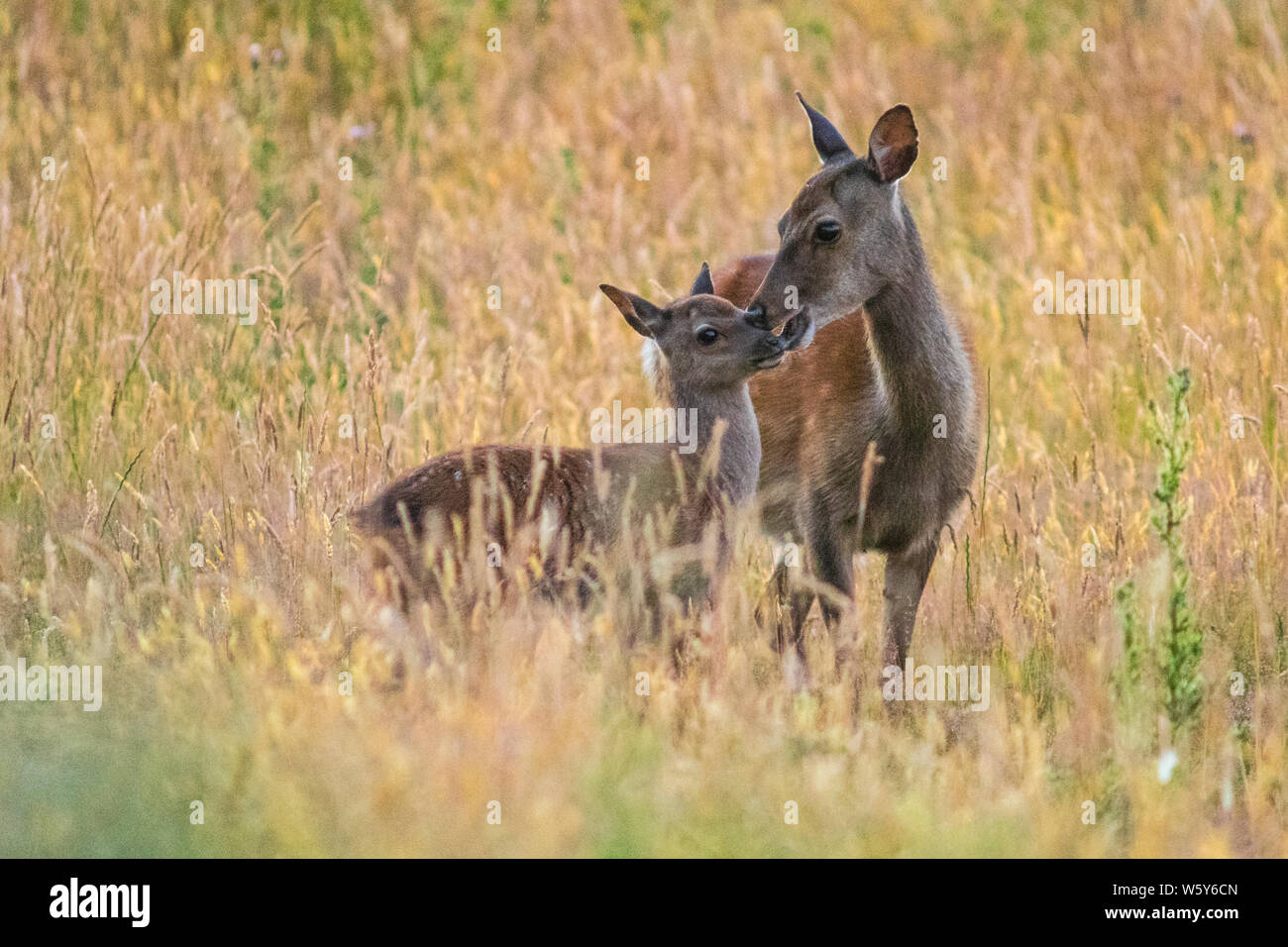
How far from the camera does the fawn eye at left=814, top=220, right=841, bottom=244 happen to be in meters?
6.43

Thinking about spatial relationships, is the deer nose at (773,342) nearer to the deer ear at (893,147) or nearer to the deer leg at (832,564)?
the deer ear at (893,147)

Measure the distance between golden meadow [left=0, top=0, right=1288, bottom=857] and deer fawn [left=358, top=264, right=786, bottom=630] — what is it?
24cm

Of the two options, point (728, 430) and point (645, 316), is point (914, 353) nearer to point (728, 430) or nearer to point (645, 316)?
point (728, 430)

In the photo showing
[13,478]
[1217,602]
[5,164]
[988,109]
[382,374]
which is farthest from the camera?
[988,109]

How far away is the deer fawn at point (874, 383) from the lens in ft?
21.1

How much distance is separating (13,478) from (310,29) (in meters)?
6.11

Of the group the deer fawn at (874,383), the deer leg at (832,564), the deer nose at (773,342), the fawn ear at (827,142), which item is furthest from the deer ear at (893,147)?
the deer leg at (832,564)

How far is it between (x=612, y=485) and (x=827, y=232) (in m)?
1.20

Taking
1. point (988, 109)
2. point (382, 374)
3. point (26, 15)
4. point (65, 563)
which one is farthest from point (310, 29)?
point (65, 563)

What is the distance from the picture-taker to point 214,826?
447 cm

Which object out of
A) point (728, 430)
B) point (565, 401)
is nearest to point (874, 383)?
point (728, 430)

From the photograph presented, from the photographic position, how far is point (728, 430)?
6.68 m

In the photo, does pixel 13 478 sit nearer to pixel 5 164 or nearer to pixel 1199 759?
pixel 5 164

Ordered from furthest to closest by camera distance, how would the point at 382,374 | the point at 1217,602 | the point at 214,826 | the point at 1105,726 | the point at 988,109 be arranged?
the point at 988,109 < the point at 382,374 < the point at 1217,602 < the point at 1105,726 < the point at 214,826
